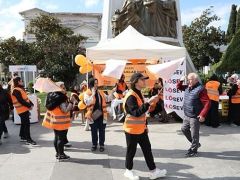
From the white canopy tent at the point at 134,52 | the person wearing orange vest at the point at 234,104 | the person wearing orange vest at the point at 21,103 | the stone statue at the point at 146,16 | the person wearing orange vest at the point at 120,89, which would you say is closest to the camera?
the person wearing orange vest at the point at 21,103

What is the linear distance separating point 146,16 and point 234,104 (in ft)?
22.4

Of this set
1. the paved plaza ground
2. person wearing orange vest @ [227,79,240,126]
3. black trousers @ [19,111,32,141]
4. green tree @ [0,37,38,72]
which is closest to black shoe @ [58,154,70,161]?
the paved plaza ground

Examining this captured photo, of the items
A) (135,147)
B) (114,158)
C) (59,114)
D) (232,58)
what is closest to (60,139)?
(59,114)

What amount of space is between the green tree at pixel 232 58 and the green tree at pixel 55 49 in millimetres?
15075

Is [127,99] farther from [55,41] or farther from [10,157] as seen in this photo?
[55,41]

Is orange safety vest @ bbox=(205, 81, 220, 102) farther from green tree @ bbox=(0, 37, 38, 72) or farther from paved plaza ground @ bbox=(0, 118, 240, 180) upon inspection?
green tree @ bbox=(0, 37, 38, 72)

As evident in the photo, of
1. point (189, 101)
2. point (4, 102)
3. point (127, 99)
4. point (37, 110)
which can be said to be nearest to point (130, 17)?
point (37, 110)

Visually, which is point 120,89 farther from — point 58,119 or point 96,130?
point 58,119

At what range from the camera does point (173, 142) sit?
9531 mm

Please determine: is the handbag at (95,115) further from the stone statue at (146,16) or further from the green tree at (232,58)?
the green tree at (232,58)

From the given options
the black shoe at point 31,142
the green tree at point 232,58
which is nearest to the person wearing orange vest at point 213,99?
the black shoe at point 31,142

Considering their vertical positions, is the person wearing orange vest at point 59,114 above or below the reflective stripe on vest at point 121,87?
below

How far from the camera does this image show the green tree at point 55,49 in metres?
37.4

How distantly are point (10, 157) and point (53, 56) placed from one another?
31471 millimetres
